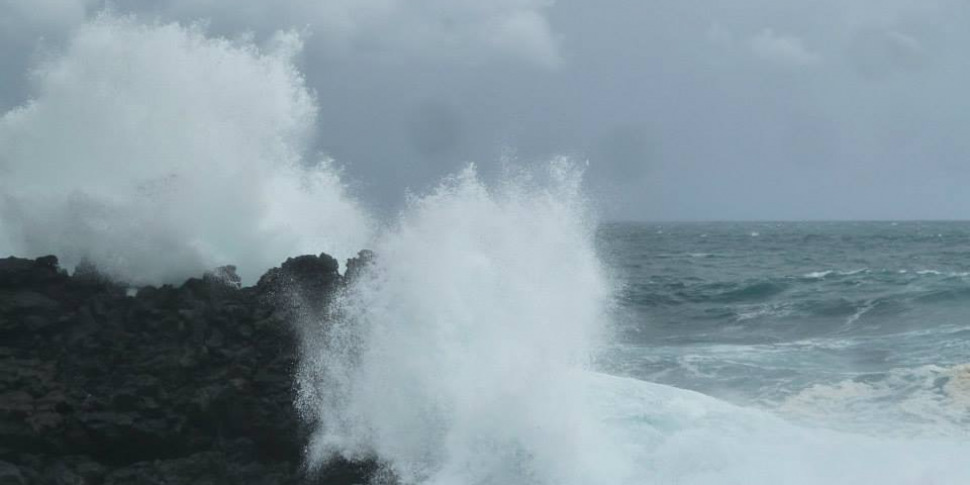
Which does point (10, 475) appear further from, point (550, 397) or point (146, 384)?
point (550, 397)

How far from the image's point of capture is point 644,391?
11.9 m

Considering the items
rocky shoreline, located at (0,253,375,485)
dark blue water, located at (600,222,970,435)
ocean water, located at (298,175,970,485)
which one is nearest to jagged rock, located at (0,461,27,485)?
rocky shoreline, located at (0,253,375,485)

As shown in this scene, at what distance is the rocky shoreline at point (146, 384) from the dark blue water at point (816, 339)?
20.7ft

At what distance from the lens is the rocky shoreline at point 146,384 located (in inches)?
330

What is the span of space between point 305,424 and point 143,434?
1437mm

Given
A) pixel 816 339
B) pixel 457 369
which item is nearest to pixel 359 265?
pixel 457 369

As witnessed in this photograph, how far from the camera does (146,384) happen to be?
28.8 feet

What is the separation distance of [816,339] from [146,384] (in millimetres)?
12556

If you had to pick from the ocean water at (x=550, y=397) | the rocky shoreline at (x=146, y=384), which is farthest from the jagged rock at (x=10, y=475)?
the ocean water at (x=550, y=397)

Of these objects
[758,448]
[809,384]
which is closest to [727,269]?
[809,384]

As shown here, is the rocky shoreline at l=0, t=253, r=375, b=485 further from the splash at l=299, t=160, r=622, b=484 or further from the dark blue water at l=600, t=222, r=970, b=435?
the dark blue water at l=600, t=222, r=970, b=435

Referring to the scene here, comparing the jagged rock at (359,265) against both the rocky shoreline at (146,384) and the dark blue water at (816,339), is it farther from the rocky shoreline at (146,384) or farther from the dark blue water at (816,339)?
the dark blue water at (816,339)

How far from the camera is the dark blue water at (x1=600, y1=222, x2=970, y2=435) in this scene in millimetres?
12180

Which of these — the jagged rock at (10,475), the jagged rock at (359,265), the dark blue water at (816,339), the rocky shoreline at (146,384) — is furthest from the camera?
the dark blue water at (816,339)
